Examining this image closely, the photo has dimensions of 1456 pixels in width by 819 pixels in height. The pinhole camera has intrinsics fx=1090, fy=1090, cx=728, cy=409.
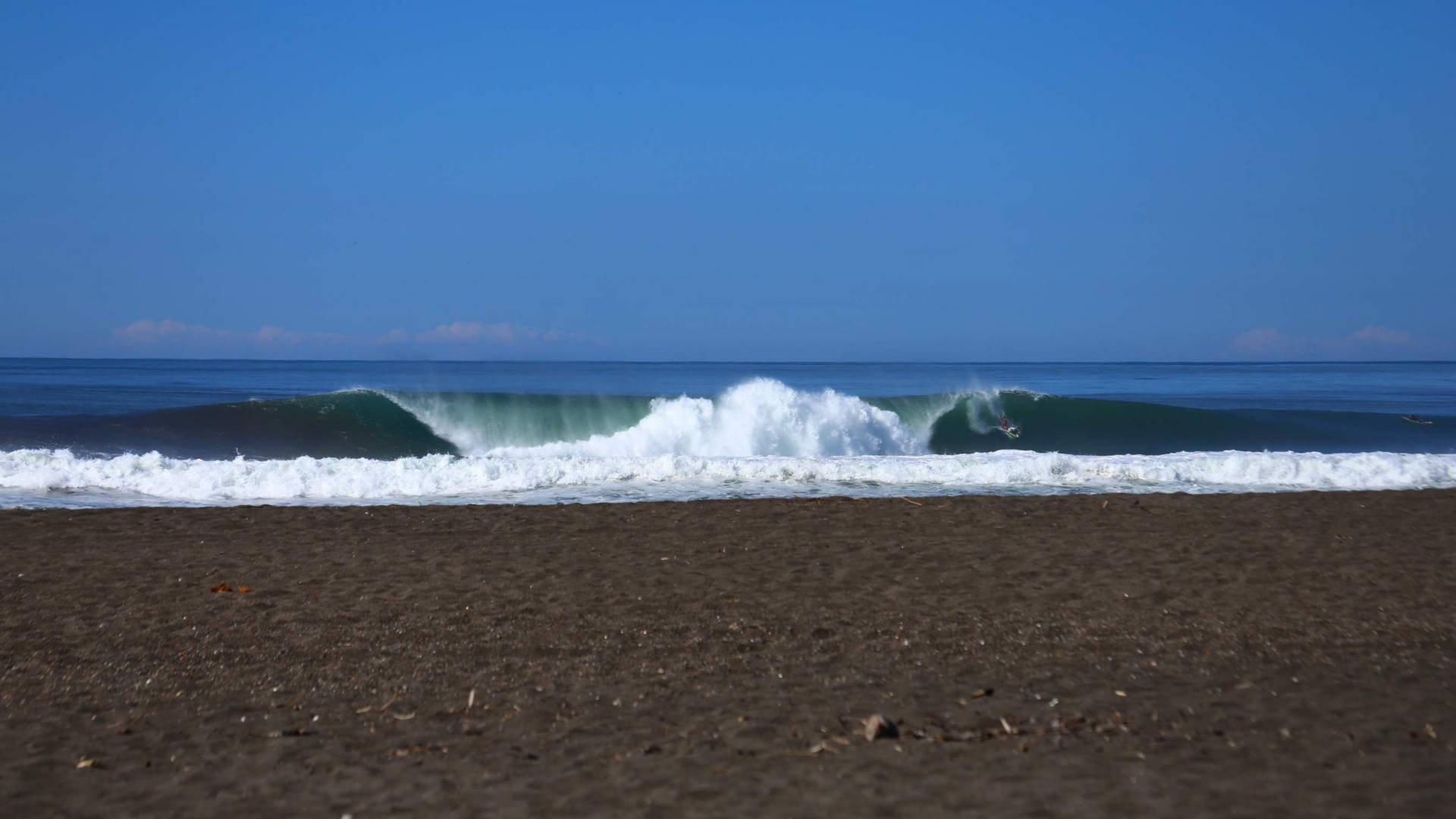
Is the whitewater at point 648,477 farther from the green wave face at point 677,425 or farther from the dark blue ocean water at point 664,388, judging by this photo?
the dark blue ocean water at point 664,388

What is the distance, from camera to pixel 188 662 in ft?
17.1

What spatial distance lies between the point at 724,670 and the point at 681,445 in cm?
1486

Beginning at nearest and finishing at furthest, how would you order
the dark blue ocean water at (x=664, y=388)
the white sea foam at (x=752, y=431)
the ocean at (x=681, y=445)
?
the ocean at (x=681, y=445), the white sea foam at (x=752, y=431), the dark blue ocean water at (x=664, y=388)

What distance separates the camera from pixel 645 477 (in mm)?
13258

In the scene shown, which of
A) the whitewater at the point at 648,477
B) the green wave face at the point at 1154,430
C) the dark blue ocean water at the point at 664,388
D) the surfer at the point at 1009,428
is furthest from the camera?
the dark blue ocean water at the point at 664,388

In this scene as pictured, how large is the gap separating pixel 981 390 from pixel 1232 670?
74.6ft

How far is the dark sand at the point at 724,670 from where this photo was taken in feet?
11.7

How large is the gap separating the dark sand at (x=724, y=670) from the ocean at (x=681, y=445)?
2.90 meters

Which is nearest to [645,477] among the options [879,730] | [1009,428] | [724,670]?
[724,670]

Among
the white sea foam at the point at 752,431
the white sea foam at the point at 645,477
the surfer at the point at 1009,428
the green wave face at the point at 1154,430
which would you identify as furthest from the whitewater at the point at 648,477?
the surfer at the point at 1009,428

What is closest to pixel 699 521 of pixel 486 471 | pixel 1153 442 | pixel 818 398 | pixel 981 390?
pixel 486 471

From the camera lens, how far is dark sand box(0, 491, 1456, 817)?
11.7ft

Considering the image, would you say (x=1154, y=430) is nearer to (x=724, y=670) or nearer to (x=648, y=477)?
(x=648, y=477)

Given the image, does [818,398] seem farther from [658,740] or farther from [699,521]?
[658,740]
